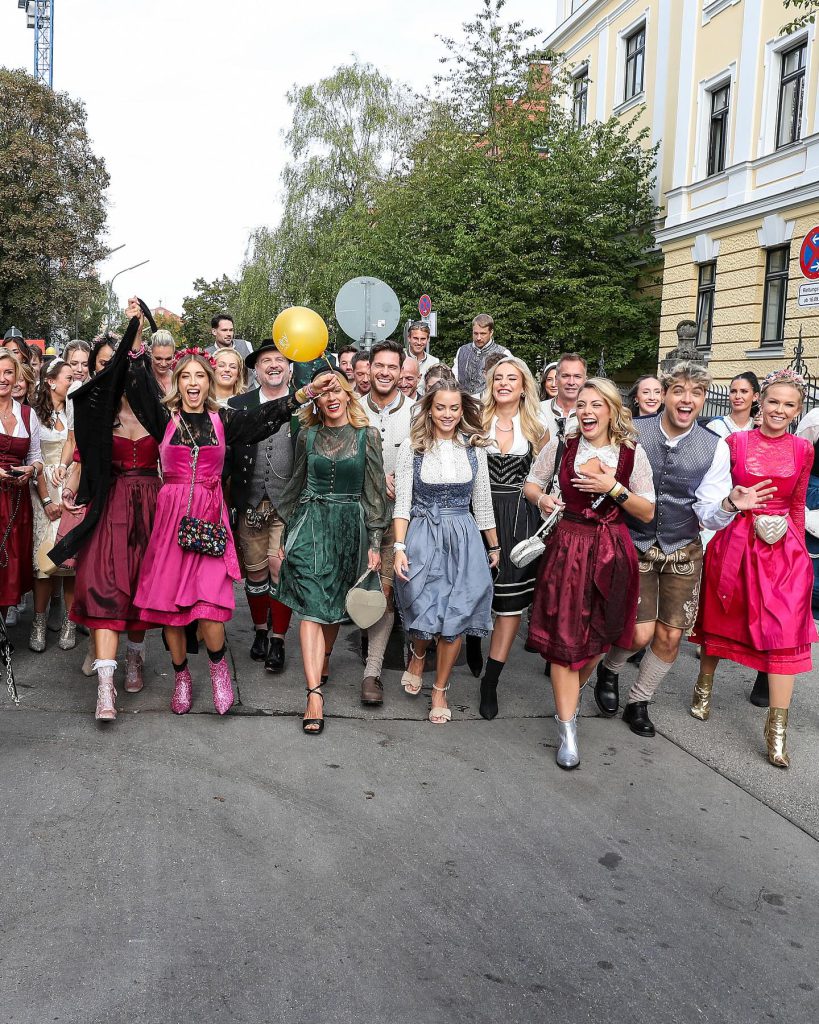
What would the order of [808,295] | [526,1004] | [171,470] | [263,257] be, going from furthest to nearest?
[263,257], [808,295], [171,470], [526,1004]

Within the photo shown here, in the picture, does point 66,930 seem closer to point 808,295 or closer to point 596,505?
point 596,505

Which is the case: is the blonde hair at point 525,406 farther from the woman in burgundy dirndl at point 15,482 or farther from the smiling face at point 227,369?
the woman in burgundy dirndl at point 15,482

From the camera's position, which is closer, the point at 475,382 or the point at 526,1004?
the point at 526,1004

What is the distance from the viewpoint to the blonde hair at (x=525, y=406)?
5.77 meters

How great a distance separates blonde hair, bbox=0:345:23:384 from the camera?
235 inches

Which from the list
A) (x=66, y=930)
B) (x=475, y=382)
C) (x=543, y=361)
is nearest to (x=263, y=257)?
(x=543, y=361)

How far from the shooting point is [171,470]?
17.4ft

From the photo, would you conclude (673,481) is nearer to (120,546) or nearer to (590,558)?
(590,558)

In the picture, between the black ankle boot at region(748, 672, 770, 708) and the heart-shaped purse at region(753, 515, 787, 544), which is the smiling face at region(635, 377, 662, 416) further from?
the black ankle boot at region(748, 672, 770, 708)

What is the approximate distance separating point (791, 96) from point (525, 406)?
1434 centimetres

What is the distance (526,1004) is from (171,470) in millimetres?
3461

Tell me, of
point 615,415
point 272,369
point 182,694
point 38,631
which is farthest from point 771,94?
point 182,694

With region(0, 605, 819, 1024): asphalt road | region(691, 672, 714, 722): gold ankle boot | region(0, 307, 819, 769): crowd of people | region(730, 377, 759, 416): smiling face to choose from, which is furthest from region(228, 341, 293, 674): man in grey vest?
region(730, 377, 759, 416): smiling face

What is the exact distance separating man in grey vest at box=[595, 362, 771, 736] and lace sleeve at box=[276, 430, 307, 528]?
6.36 ft
